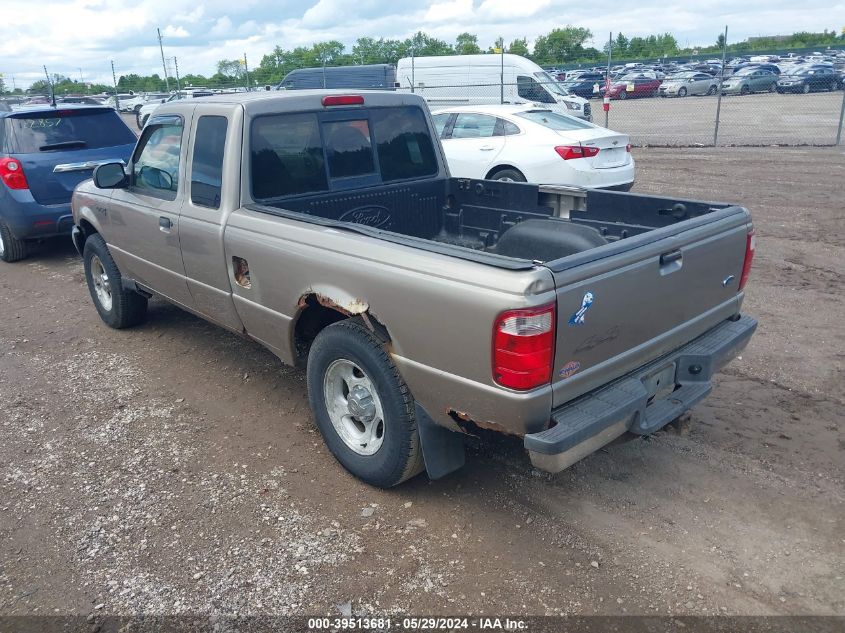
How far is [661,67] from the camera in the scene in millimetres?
43688

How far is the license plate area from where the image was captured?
3279 millimetres

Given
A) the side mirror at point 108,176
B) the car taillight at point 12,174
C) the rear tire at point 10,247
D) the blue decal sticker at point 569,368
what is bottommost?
the rear tire at point 10,247

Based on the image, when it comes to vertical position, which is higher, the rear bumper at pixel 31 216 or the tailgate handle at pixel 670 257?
the tailgate handle at pixel 670 257

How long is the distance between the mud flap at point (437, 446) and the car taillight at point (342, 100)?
7.18ft

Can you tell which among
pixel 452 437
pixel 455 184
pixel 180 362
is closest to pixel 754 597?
pixel 452 437

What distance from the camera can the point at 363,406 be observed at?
11.8 feet

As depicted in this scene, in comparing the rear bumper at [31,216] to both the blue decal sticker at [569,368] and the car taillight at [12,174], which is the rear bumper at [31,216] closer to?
the car taillight at [12,174]

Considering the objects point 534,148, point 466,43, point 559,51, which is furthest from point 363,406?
point 466,43

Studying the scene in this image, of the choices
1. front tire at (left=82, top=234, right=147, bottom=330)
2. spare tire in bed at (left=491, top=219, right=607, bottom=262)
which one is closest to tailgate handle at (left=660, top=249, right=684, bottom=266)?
spare tire in bed at (left=491, top=219, right=607, bottom=262)

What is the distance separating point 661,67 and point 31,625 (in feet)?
155

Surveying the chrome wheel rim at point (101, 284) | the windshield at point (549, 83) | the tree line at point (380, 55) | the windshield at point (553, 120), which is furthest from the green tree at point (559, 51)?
the chrome wheel rim at point (101, 284)

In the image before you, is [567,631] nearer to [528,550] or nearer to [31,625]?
[528,550]

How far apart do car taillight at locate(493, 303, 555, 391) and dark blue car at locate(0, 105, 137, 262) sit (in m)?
7.24

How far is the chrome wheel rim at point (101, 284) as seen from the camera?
6105 mm
